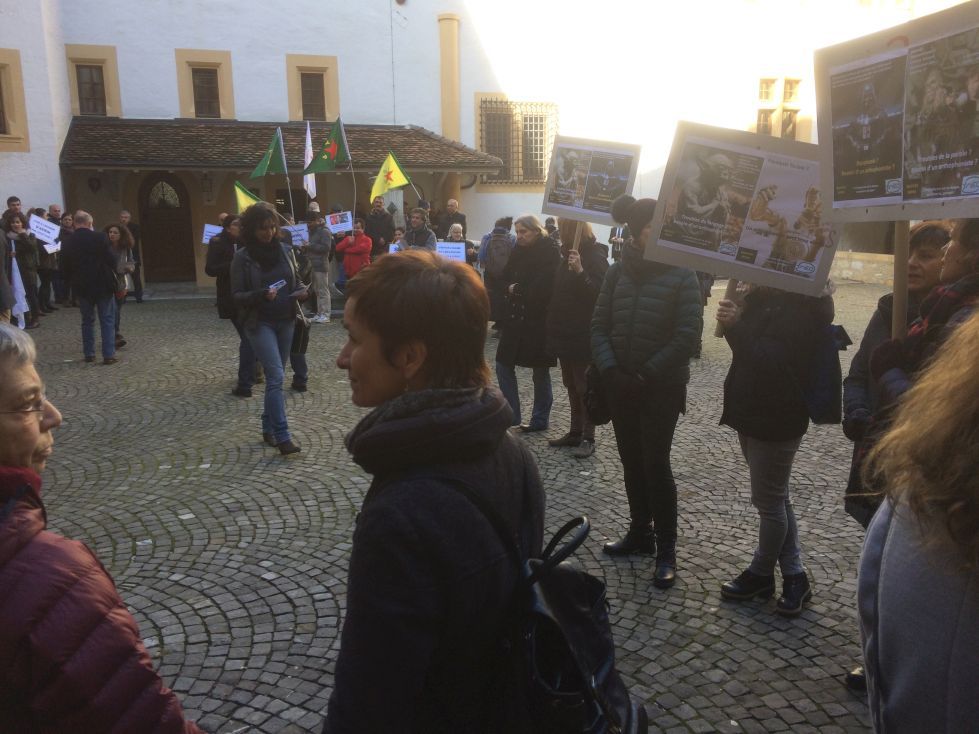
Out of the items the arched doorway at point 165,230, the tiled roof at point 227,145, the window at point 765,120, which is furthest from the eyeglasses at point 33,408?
the window at point 765,120

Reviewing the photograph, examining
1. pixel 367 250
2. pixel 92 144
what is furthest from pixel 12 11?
pixel 367 250

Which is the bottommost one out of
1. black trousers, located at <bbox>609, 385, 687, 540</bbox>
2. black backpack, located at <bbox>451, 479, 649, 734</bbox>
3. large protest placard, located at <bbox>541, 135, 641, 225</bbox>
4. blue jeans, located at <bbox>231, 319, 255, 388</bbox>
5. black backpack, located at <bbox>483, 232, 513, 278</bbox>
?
blue jeans, located at <bbox>231, 319, 255, 388</bbox>

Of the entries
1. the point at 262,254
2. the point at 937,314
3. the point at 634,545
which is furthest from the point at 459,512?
the point at 262,254

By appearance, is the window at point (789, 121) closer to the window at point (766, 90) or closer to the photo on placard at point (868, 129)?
the window at point (766, 90)

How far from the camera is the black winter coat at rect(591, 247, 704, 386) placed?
4.06m

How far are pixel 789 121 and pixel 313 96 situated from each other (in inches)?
573

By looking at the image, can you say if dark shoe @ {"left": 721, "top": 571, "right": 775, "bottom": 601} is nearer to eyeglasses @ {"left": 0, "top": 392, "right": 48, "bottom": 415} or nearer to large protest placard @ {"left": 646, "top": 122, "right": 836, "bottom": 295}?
large protest placard @ {"left": 646, "top": 122, "right": 836, "bottom": 295}

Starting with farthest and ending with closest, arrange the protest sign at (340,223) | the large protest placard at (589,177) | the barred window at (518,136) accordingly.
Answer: the barred window at (518,136)
the protest sign at (340,223)
the large protest placard at (589,177)

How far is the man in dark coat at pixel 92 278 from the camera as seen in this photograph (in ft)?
32.6

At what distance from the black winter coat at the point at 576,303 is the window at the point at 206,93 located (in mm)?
17649

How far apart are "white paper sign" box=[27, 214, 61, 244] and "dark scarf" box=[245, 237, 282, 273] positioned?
34.3ft

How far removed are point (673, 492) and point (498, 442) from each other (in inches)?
109

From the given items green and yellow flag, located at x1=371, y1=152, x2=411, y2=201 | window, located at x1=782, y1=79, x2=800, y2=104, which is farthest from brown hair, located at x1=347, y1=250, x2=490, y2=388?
window, located at x1=782, y1=79, x2=800, y2=104

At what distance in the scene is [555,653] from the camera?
1.42 meters
